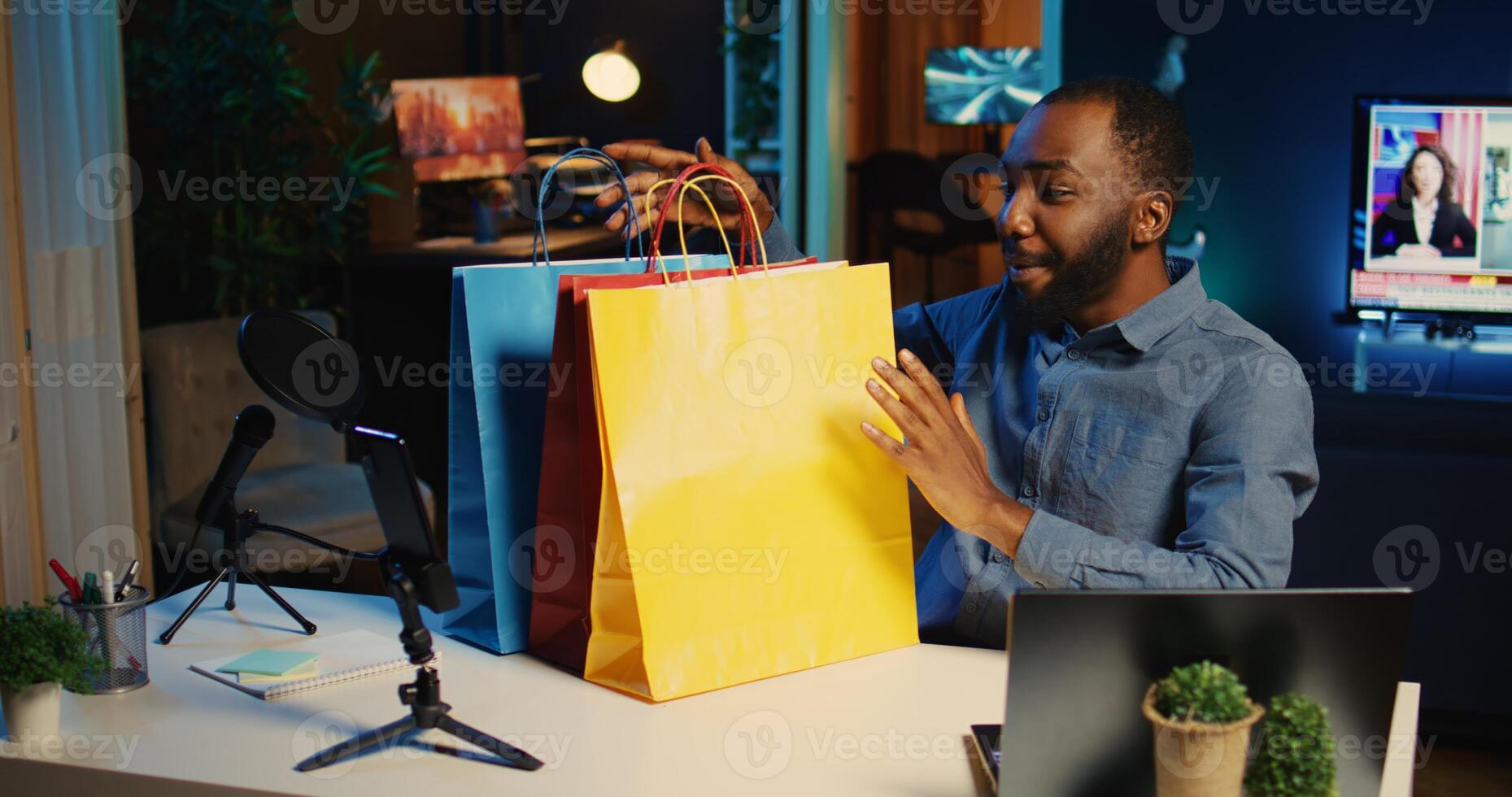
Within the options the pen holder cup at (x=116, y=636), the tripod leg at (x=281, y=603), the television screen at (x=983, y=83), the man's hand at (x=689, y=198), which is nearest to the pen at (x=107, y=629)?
the pen holder cup at (x=116, y=636)

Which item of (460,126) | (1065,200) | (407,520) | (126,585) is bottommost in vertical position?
(126,585)

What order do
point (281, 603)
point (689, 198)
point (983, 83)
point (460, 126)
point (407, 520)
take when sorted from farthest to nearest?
point (983, 83), point (460, 126), point (689, 198), point (281, 603), point (407, 520)

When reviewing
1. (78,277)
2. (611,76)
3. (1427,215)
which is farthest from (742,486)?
(611,76)

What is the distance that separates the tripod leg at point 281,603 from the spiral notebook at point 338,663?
32mm

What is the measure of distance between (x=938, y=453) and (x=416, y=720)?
570mm

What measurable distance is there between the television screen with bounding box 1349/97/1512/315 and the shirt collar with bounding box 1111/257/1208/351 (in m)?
3.13

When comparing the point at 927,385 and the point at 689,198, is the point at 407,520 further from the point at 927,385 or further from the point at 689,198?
the point at 689,198

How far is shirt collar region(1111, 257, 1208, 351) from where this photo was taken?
1.55 metres

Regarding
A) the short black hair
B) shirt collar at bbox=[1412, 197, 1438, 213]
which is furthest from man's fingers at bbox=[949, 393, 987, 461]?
shirt collar at bbox=[1412, 197, 1438, 213]

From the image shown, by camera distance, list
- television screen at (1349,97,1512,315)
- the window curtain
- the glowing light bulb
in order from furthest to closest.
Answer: the glowing light bulb, television screen at (1349,97,1512,315), the window curtain

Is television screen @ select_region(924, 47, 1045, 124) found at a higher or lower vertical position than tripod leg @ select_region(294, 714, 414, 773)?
higher

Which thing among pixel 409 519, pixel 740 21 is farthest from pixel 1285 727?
pixel 740 21

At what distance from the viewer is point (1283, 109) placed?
4867 mm

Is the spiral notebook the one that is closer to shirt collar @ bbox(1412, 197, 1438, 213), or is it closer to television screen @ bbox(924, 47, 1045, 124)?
shirt collar @ bbox(1412, 197, 1438, 213)
